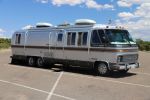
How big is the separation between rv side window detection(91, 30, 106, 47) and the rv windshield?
1.05ft

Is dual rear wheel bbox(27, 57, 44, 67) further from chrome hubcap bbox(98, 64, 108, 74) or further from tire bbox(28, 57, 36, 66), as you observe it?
chrome hubcap bbox(98, 64, 108, 74)

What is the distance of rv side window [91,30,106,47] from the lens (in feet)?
61.7

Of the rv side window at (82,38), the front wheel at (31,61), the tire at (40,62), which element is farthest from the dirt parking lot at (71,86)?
the front wheel at (31,61)

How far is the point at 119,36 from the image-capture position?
62.7 feet

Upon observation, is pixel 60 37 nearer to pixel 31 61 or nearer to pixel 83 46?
pixel 83 46

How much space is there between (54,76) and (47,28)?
5.26 m

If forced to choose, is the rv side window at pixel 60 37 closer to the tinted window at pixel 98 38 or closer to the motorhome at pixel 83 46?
the motorhome at pixel 83 46

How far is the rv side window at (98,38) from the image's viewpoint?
18.8m

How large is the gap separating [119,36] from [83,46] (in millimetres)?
2187

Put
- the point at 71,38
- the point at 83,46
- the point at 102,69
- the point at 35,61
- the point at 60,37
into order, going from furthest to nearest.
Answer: the point at 35,61 → the point at 60,37 → the point at 71,38 → the point at 83,46 → the point at 102,69

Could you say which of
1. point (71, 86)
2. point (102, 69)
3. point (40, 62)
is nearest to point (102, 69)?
point (102, 69)

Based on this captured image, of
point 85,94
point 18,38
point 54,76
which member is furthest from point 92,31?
point 18,38

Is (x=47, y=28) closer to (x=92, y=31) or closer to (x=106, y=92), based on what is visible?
(x=92, y=31)

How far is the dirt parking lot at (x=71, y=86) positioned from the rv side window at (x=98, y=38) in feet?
6.17
